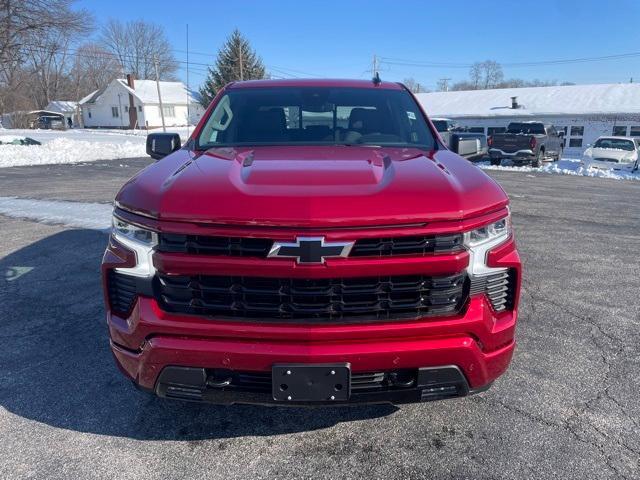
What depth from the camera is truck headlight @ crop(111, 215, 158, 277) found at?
2.12 m

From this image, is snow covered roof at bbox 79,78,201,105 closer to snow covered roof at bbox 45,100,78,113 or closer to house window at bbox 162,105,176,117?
house window at bbox 162,105,176,117

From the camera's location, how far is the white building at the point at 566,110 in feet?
103

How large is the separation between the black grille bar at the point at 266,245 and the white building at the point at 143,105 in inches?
2362

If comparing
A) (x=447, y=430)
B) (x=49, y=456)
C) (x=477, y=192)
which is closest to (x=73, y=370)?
(x=49, y=456)

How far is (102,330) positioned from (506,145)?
66.2 ft

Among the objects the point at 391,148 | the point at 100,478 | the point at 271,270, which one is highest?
the point at 391,148

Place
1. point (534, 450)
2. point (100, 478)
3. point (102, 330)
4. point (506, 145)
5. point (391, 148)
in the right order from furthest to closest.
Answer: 1. point (506, 145)
2. point (102, 330)
3. point (391, 148)
4. point (534, 450)
5. point (100, 478)

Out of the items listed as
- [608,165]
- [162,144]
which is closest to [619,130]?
[608,165]

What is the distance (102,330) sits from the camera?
378 centimetres

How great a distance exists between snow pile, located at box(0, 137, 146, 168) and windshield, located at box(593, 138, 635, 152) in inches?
910

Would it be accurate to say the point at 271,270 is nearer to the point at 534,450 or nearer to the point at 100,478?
the point at 100,478

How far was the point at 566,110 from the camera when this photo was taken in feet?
108

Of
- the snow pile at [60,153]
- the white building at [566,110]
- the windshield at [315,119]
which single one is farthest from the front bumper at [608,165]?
the snow pile at [60,153]

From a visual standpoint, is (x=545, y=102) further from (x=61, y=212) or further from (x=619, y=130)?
(x=61, y=212)
